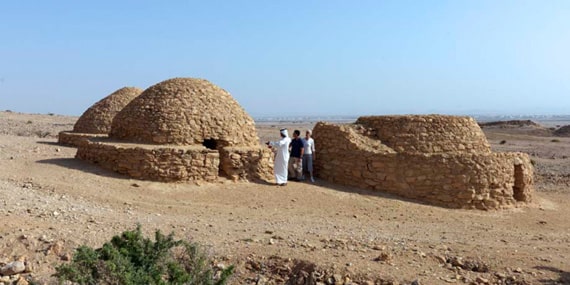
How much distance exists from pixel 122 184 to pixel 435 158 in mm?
6811

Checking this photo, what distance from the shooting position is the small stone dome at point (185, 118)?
11.8 m

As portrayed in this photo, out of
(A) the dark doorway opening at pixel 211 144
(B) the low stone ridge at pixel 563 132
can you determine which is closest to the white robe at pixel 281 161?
(A) the dark doorway opening at pixel 211 144

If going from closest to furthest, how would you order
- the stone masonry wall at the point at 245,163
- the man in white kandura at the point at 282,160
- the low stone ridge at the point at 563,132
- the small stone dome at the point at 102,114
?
the stone masonry wall at the point at 245,163 → the man in white kandura at the point at 282,160 → the small stone dome at the point at 102,114 → the low stone ridge at the point at 563,132

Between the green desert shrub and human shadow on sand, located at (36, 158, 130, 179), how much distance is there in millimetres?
4960

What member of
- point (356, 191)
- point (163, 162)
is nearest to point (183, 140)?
point (163, 162)

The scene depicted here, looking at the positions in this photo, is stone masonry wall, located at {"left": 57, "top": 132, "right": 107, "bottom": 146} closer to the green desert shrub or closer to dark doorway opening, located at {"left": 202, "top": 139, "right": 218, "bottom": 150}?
dark doorway opening, located at {"left": 202, "top": 139, "right": 218, "bottom": 150}

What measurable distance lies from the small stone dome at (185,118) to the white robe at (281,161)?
129cm

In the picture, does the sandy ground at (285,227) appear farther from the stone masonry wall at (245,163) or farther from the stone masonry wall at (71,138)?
the stone masonry wall at (71,138)

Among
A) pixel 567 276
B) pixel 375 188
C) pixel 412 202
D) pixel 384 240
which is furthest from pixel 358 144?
pixel 567 276

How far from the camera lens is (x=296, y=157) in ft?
40.1

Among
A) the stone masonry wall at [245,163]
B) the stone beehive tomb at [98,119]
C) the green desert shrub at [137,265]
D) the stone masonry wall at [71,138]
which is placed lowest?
the green desert shrub at [137,265]

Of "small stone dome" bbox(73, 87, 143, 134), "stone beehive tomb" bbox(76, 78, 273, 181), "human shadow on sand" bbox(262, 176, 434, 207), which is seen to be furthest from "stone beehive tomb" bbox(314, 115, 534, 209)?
"small stone dome" bbox(73, 87, 143, 134)

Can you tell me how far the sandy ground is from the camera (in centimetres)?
635

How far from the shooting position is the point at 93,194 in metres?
9.29
